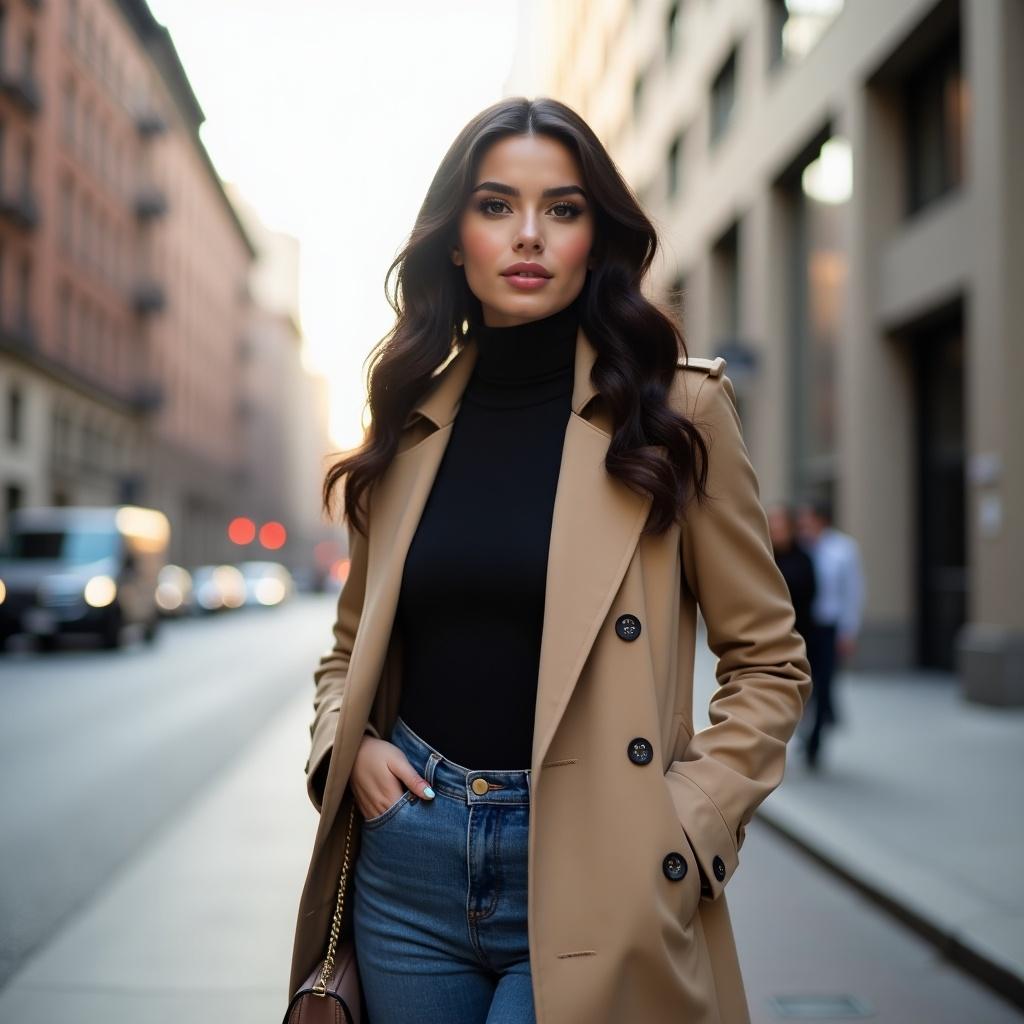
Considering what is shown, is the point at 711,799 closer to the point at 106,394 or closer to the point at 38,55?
the point at 38,55

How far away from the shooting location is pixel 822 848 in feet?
20.3

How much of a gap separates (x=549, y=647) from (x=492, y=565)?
7.4 inches

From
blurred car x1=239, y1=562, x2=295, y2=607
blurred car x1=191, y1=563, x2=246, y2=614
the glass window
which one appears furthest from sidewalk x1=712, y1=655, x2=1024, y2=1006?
blurred car x1=239, y1=562, x2=295, y2=607

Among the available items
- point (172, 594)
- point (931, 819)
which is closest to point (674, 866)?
point (931, 819)

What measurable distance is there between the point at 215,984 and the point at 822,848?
3195mm

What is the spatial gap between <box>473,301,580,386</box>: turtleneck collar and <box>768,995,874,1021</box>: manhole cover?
290cm

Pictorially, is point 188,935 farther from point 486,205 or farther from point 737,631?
point 486,205

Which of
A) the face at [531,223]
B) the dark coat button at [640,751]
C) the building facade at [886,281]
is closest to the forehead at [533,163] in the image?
the face at [531,223]

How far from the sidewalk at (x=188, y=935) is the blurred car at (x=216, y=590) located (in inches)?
1236

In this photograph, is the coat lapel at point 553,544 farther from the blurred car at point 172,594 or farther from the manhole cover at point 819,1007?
the blurred car at point 172,594

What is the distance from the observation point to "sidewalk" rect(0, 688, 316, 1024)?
421 cm

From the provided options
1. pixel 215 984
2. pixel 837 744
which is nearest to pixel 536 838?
pixel 215 984

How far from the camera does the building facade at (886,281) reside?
12.3 meters

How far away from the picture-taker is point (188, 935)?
500 centimetres
